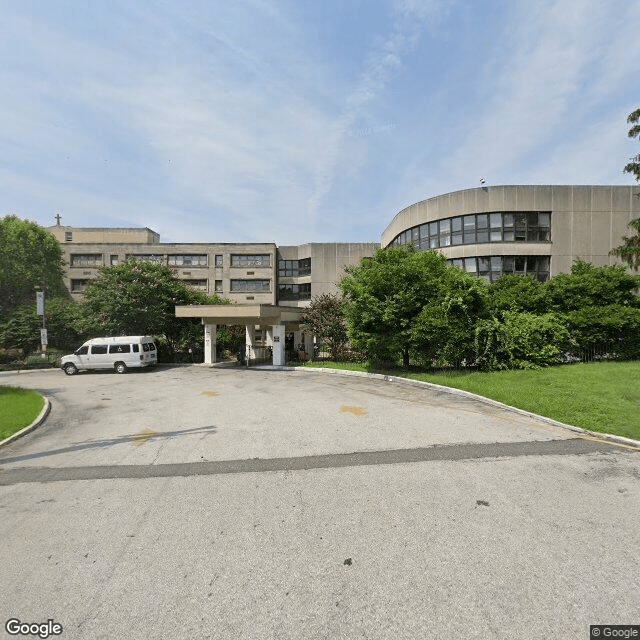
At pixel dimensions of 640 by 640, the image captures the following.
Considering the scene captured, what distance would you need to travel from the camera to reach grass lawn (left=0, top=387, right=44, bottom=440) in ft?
29.2

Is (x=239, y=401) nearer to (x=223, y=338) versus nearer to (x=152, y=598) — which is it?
(x=152, y=598)

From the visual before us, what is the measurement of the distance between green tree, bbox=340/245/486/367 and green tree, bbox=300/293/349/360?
4.17 m

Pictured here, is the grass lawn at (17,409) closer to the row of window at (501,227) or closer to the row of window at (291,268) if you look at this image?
the row of window at (501,227)

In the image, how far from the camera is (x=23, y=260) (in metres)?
36.7

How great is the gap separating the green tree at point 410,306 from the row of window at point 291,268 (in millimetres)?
25452

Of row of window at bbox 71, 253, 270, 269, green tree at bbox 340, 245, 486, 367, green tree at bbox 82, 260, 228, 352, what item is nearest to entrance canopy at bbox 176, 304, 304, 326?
green tree at bbox 82, 260, 228, 352

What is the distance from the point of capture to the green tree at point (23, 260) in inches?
1401

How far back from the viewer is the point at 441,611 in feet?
9.96

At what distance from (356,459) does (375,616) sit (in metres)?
3.64

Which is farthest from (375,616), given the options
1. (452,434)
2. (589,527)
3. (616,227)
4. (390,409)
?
(616,227)

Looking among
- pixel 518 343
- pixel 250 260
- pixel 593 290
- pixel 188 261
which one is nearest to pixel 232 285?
pixel 250 260

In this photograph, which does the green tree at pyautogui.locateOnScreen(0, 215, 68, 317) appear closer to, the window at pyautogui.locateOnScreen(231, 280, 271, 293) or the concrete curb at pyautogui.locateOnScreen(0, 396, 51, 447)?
the window at pyautogui.locateOnScreen(231, 280, 271, 293)

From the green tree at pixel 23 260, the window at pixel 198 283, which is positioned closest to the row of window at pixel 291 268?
the window at pixel 198 283

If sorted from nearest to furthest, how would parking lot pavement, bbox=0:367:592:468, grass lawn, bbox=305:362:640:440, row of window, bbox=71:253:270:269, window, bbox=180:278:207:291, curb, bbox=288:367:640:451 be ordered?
parking lot pavement, bbox=0:367:592:468 < curb, bbox=288:367:640:451 < grass lawn, bbox=305:362:640:440 < row of window, bbox=71:253:270:269 < window, bbox=180:278:207:291
